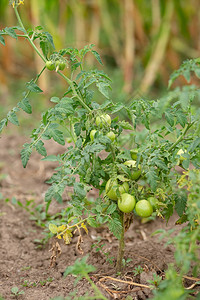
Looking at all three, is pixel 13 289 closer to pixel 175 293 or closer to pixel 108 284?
pixel 108 284

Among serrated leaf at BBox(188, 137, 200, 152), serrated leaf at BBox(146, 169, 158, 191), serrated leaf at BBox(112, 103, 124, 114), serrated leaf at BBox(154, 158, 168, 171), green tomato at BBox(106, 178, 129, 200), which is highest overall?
serrated leaf at BBox(112, 103, 124, 114)

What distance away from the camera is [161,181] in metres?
1.75

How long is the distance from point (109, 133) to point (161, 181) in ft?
1.09

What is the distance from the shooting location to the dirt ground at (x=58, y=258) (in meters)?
1.86

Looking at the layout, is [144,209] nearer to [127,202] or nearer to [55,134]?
[127,202]

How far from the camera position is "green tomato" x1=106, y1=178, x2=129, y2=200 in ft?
5.53

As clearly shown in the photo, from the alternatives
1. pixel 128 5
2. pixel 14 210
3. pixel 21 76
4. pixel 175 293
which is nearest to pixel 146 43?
pixel 128 5

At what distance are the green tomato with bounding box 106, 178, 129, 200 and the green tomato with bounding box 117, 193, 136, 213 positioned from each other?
1.8 inches

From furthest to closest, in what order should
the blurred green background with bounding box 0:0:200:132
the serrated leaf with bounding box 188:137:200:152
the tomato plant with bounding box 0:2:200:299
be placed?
the blurred green background with bounding box 0:0:200:132 → the tomato plant with bounding box 0:2:200:299 → the serrated leaf with bounding box 188:137:200:152

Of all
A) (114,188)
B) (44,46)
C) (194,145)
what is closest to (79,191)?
(114,188)

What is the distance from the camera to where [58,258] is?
224cm

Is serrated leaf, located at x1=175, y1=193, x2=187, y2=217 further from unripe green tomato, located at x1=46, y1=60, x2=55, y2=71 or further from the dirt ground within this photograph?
unripe green tomato, located at x1=46, y1=60, x2=55, y2=71

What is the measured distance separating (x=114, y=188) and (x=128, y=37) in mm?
4708

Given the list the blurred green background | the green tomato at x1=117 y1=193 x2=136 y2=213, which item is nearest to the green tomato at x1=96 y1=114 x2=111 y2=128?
the green tomato at x1=117 y1=193 x2=136 y2=213
